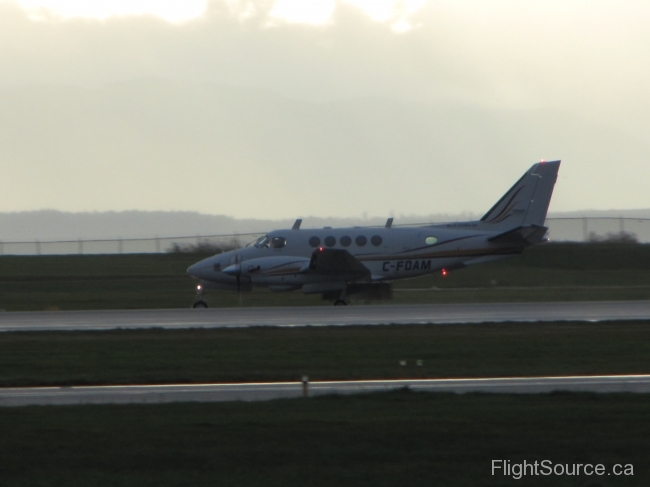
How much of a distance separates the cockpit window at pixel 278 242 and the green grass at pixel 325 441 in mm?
22046

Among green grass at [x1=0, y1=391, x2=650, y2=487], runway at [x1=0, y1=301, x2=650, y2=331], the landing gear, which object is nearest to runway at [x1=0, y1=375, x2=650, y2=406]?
green grass at [x1=0, y1=391, x2=650, y2=487]

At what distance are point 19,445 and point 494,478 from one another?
481 cm

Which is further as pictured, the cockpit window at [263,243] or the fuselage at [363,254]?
the cockpit window at [263,243]

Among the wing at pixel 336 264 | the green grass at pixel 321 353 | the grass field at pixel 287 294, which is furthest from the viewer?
the grass field at pixel 287 294

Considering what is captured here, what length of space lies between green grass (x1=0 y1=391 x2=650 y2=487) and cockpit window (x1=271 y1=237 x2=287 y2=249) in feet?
72.3

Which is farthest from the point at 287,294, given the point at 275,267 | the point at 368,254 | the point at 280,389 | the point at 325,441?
the point at 325,441

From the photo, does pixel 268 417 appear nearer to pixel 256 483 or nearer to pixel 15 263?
pixel 256 483

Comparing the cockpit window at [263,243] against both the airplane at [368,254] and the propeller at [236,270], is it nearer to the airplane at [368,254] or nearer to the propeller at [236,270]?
the airplane at [368,254]

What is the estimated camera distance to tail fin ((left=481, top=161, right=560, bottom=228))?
3469 centimetres

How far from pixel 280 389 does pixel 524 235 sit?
68.2 feet

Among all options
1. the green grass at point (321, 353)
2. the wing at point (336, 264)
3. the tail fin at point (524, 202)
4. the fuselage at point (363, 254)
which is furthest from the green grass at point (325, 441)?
the tail fin at point (524, 202)

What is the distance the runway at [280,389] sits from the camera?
12.4 m

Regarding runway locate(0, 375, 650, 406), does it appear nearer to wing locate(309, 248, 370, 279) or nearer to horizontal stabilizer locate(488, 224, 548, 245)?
wing locate(309, 248, 370, 279)

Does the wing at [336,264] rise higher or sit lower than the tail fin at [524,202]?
lower
